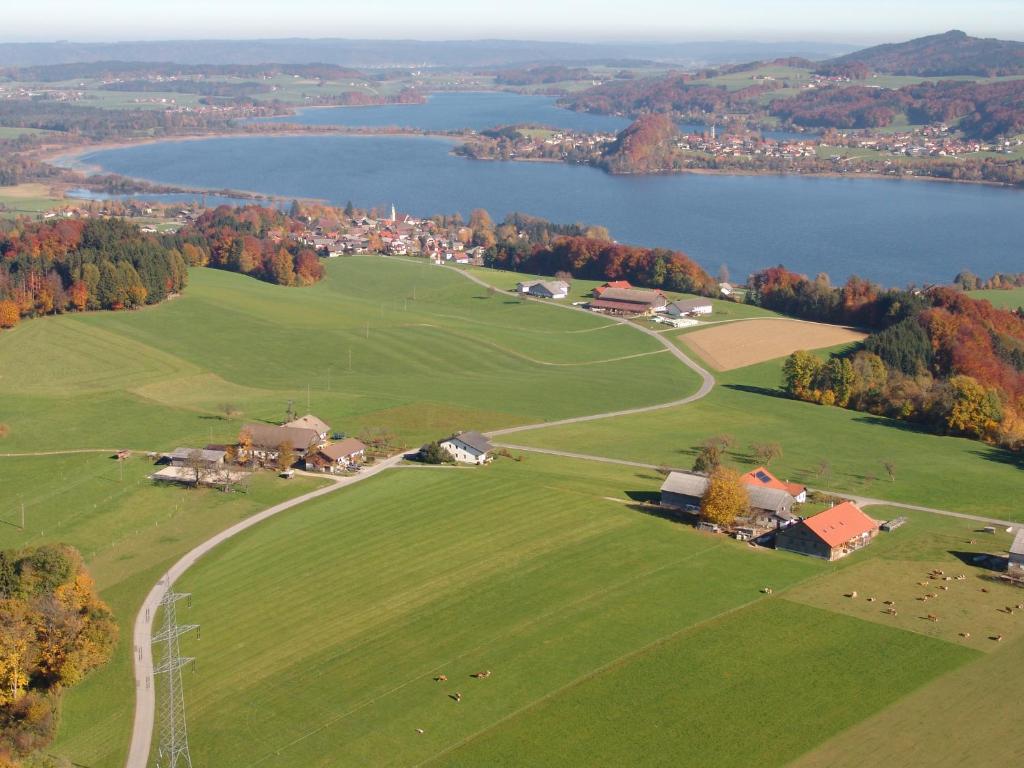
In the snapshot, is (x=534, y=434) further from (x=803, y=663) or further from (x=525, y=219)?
(x=525, y=219)

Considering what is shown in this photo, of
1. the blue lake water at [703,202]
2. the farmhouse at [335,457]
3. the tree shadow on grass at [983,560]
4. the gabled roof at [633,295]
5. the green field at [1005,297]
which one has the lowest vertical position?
the blue lake water at [703,202]

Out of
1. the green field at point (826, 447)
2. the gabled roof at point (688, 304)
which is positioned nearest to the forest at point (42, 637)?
the green field at point (826, 447)

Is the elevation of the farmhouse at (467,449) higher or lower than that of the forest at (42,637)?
lower

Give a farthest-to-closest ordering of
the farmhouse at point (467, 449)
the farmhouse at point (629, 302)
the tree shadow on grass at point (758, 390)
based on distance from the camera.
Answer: the farmhouse at point (629, 302), the tree shadow on grass at point (758, 390), the farmhouse at point (467, 449)

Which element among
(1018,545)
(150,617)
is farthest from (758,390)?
(150,617)

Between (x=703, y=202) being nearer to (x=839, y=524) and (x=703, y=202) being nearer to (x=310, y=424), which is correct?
(x=310, y=424)

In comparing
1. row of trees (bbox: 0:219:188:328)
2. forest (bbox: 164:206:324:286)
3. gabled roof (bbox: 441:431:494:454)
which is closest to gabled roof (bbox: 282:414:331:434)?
gabled roof (bbox: 441:431:494:454)

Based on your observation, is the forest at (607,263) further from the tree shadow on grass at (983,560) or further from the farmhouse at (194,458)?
the tree shadow on grass at (983,560)

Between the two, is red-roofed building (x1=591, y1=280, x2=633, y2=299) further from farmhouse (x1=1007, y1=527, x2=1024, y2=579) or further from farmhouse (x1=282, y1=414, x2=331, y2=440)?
farmhouse (x1=1007, y1=527, x2=1024, y2=579)
